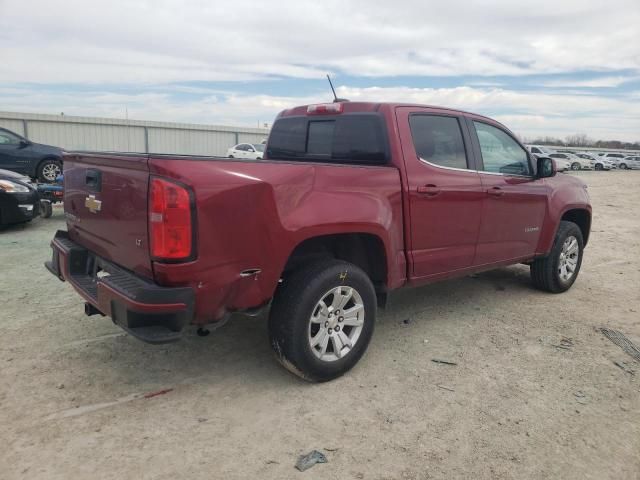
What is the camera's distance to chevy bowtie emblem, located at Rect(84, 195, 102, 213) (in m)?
3.20

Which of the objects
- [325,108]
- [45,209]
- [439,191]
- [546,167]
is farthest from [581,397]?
[45,209]

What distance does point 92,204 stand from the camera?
3.28m

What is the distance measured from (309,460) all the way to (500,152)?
134 inches

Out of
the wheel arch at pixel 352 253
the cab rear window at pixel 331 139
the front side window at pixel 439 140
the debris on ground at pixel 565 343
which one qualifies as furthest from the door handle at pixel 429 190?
the debris on ground at pixel 565 343

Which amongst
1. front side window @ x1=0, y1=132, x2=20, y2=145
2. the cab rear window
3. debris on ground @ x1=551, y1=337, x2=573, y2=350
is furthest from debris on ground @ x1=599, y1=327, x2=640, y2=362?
front side window @ x1=0, y1=132, x2=20, y2=145

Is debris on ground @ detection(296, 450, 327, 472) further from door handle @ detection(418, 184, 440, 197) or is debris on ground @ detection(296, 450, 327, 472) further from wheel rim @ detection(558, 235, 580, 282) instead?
wheel rim @ detection(558, 235, 580, 282)

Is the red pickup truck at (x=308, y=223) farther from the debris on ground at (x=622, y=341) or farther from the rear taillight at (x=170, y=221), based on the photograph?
the debris on ground at (x=622, y=341)

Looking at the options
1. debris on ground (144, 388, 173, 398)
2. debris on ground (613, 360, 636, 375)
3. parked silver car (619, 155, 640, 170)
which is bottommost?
parked silver car (619, 155, 640, 170)

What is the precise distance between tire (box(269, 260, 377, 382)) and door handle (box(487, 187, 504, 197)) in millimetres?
1634

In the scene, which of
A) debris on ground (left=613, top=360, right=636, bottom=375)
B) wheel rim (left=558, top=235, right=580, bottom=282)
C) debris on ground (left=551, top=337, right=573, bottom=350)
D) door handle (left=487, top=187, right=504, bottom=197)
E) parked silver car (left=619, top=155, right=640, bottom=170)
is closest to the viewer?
debris on ground (left=613, top=360, right=636, bottom=375)

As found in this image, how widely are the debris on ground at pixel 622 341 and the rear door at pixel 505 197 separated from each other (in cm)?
101

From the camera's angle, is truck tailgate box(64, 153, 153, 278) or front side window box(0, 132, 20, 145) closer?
truck tailgate box(64, 153, 153, 278)

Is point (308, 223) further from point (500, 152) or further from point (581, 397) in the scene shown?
point (500, 152)

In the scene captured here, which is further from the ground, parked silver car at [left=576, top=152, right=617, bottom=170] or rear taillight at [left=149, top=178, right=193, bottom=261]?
rear taillight at [left=149, top=178, right=193, bottom=261]
